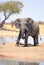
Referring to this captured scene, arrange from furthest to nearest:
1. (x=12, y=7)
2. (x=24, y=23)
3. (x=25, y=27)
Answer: (x=12, y=7), (x=24, y=23), (x=25, y=27)

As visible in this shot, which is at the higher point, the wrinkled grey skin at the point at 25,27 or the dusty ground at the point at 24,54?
the wrinkled grey skin at the point at 25,27

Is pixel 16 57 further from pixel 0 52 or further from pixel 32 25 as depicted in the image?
pixel 32 25

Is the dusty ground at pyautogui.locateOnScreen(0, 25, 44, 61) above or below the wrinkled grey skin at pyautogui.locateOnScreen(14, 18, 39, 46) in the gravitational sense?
below

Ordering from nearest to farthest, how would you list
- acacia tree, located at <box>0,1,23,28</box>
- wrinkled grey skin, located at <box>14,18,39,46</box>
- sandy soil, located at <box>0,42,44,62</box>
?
sandy soil, located at <box>0,42,44,62</box>
wrinkled grey skin, located at <box>14,18,39,46</box>
acacia tree, located at <box>0,1,23,28</box>

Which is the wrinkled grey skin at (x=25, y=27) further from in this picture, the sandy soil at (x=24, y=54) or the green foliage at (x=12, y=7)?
the green foliage at (x=12, y=7)

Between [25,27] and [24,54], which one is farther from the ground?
[25,27]

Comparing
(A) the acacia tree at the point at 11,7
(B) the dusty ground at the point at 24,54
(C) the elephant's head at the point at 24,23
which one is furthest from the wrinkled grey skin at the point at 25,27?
(A) the acacia tree at the point at 11,7

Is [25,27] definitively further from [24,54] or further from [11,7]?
[11,7]

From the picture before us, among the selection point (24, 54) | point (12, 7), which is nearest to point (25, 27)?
point (24, 54)

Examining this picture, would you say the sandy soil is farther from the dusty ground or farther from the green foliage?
the green foliage

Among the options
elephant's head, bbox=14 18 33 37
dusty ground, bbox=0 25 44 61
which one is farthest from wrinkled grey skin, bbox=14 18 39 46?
dusty ground, bbox=0 25 44 61

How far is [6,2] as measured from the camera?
61.5m

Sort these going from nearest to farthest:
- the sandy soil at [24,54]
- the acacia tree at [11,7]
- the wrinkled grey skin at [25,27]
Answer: the sandy soil at [24,54] → the wrinkled grey skin at [25,27] → the acacia tree at [11,7]

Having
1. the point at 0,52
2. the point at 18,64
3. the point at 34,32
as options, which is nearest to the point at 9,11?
the point at 34,32
